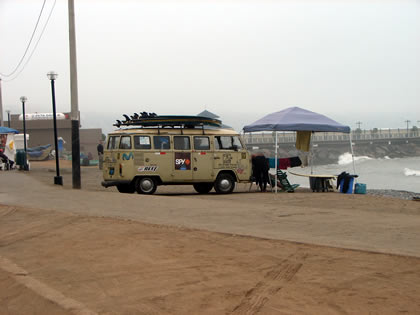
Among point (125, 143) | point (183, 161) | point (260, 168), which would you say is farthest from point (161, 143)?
point (260, 168)

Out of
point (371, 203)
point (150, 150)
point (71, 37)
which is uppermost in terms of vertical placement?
point (71, 37)

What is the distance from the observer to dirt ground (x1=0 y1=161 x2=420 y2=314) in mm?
4672

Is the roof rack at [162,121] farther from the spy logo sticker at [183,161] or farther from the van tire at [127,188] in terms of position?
the van tire at [127,188]

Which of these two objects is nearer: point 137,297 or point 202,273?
point 137,297

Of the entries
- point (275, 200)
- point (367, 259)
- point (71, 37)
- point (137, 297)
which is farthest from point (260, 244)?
point (71, 37)

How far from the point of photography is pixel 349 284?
17.1ft

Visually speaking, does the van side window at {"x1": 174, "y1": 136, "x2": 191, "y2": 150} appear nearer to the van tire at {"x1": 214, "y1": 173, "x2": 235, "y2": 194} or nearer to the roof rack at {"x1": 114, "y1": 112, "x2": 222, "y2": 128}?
the roof rack at {"x1": 114, "y1": 112, "x2": 222, "y2": 128}

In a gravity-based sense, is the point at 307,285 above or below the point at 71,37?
below

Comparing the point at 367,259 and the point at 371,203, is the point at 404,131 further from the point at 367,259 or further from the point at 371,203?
the point at 367,259

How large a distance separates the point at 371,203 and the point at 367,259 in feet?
24.4

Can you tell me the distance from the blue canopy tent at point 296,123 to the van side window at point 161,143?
3.10 m

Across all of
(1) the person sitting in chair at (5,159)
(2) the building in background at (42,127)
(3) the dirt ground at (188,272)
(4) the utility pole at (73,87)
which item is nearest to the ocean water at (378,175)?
(4) the utility pole at (73,87)

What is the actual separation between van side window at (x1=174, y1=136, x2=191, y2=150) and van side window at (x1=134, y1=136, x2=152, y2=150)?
791mm

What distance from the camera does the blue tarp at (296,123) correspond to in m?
16.7
